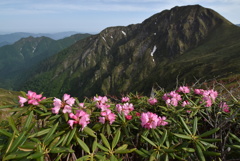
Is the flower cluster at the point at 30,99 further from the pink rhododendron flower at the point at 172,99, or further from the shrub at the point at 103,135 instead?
the pink rhododendron flower at the point at 172,99

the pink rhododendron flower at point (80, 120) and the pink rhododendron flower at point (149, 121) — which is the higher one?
the pink rhododendron flower at point (80, 120)

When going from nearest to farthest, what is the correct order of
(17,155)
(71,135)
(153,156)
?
1. (17,155)
2. (153,156)
3. (71,135)

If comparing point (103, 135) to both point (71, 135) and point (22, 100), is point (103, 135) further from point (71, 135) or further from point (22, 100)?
point (22, 100)

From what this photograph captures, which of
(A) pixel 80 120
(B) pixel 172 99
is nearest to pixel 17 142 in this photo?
(A) pixel 80 120

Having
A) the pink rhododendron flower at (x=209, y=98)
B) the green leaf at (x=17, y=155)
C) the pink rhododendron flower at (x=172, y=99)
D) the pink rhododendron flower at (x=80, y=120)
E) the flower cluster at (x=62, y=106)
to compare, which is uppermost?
the flower cluster at (x=62, y=106)

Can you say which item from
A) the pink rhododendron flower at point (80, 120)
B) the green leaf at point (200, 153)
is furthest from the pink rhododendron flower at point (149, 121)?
the pink rhododendron flower at point (80, 120)

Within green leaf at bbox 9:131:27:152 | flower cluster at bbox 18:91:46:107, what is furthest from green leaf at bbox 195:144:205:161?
flower cluster at bbox 18:91:46:107

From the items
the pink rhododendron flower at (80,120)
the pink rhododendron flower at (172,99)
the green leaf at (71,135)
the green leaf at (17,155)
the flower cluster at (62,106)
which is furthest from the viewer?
the pink rhododendron flower at (172,99)

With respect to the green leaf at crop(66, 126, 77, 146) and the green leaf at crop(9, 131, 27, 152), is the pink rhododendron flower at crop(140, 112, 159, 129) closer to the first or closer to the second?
the green leaf at crop(66, 126, 77, 146)

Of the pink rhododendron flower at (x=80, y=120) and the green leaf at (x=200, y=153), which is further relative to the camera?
the pink rhododendron flower at (x=80, y=120)

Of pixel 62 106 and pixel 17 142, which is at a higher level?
pixel 62 106

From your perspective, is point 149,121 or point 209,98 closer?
point 149,121

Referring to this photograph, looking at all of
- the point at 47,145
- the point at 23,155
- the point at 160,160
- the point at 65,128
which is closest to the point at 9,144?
the point at 23,155

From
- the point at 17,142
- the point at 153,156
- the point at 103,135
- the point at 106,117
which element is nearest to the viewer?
the point at 17,142
